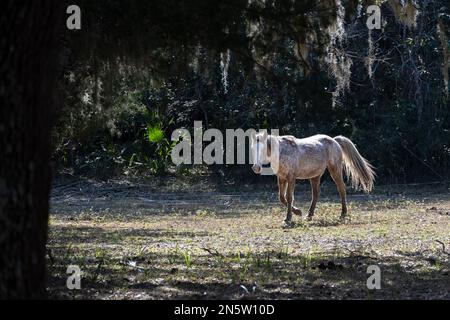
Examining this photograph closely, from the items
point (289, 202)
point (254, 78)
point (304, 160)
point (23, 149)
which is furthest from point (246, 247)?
point (23, 149)

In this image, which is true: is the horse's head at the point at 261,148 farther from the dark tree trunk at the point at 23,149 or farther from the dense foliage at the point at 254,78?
the dark tree trunk at the point at 23,149

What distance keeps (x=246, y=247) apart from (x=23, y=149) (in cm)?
640

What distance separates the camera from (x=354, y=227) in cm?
1302

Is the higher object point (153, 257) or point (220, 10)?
point (220, 10)

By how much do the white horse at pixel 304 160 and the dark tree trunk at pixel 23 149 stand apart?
9487 millimetres

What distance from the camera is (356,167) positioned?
1590cm

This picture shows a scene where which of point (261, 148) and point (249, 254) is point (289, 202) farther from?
point (249, 254)

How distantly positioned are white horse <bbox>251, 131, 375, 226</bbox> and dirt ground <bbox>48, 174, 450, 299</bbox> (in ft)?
1.61

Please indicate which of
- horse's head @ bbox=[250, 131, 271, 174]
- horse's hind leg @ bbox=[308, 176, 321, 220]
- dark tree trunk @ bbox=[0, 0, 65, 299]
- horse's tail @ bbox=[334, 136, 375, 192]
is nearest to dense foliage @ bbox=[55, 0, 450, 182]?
horse's tail @ bbox=[334, 136, 375, 192]

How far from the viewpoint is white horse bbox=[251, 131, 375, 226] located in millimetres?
14719

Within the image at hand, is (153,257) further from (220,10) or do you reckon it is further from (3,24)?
(3,24)

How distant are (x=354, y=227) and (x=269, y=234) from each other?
58.2 inches
